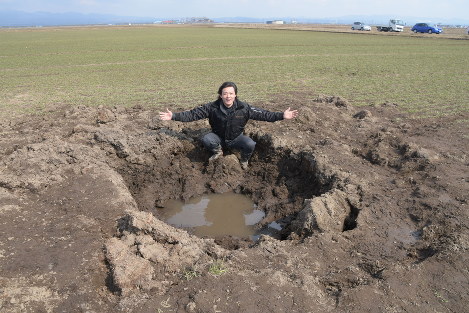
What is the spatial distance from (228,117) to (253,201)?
160 cm

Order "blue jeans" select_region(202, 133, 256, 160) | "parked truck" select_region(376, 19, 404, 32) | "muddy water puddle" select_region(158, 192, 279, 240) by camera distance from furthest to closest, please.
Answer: "parked truck" select_region(376, 19, 404, 32), "blue jeans" select_region(202, 133, 256, 160), "muddy water puddle" select_region(158, 192, 279, 240)

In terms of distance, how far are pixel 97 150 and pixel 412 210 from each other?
5.26 m

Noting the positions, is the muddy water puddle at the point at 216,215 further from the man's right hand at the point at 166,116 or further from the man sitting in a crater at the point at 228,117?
the man's right hand at the point at 166,116

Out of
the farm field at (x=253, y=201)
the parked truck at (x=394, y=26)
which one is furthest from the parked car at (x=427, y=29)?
the farm field at (x=253, y=201)

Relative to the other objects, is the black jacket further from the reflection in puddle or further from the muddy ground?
the reflection in puddle

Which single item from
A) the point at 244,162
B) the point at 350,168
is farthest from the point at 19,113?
the point at 350,168

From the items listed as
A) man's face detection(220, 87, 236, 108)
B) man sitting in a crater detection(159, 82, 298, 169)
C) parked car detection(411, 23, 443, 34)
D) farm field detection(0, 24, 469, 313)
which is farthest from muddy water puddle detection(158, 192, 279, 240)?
parked car detection(411, 23, 443, 34)

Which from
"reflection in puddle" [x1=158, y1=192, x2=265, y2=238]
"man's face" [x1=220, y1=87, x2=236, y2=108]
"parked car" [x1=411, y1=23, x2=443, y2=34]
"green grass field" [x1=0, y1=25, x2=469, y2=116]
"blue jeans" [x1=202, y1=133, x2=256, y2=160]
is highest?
"parked car" [x1=411, y1=23, x2=443, y2=34]

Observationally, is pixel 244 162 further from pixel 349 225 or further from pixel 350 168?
pixel 349 225

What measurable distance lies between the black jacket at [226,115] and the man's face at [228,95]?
16 cm

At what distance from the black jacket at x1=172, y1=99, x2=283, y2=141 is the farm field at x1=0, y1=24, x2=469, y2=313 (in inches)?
22.2

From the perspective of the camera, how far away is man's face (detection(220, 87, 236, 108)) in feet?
19.5

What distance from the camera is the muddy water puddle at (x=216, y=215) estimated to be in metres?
5.28

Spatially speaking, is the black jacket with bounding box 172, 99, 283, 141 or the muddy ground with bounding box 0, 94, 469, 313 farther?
the black jacket with bounding box 172, 99, 283, 141
